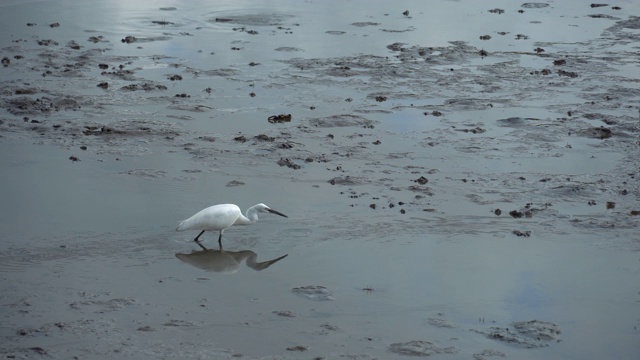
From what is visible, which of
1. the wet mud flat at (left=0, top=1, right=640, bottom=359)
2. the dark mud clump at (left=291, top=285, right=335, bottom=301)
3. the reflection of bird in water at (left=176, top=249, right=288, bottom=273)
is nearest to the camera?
the wet mud flat at (left=0, top=1, right=640, bottom=359)

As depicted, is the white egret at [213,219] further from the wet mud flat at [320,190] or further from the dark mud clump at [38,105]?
the dark mud clump at [38,105]

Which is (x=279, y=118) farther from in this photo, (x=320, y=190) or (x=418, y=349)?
(x=418, y=349)

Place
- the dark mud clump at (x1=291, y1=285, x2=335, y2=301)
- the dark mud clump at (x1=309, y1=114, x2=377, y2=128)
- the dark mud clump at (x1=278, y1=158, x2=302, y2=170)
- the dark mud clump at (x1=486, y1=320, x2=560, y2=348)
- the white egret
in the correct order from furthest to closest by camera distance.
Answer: the dark mud clump at (x1=309, y1=114, x2=377, y2=128) < the dark mud clump at (x1=278, y1=158, x2=302, y2=170) < the white egret < the dark mud clump at (x1=291, y1=285, x2=335, y2=301) < the dark mud clump at (x1=486, y1=320, x2=560, y2=348)

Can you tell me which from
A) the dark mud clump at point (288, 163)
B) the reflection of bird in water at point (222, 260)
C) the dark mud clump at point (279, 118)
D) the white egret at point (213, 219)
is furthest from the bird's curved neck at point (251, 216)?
the dark mud clump at point (279, 118)

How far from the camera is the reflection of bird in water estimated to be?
10188 mm

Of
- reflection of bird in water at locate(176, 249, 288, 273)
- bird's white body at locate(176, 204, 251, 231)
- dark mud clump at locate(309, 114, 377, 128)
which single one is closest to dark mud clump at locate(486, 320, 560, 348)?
reflection of bird in water at locate(176, 249, 288, 273)

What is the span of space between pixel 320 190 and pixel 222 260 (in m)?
2.14

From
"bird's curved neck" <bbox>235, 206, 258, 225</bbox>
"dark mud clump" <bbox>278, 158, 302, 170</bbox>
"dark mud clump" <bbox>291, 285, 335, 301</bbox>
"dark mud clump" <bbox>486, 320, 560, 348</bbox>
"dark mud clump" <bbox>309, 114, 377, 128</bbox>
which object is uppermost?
"dark mud clump" <bbox>309, 114, 377, 128</bbox>

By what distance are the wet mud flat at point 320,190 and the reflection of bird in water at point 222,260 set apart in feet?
0.10

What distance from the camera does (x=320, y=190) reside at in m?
12.2

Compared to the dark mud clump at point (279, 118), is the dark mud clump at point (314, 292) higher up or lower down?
lower down

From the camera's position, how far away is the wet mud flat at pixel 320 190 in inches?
348

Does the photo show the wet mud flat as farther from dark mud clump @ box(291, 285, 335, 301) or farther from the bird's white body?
the bird's white body

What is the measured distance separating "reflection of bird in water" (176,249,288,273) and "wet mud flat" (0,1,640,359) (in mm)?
31
